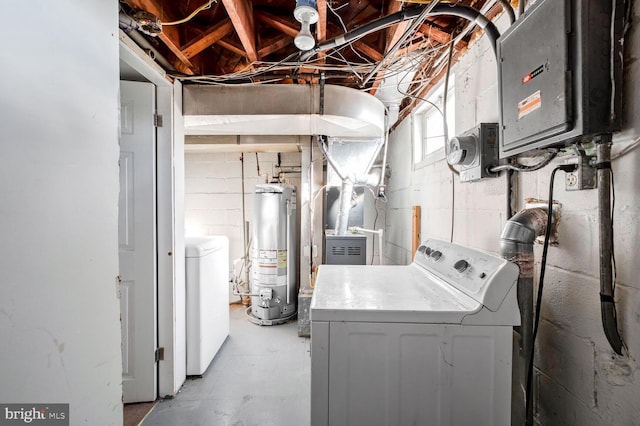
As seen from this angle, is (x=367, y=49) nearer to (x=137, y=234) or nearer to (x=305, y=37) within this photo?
(x=305, y=37)

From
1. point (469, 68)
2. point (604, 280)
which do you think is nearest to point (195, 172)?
point (469, 68)

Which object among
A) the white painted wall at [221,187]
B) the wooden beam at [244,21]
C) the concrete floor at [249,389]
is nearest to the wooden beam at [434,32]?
the wooden beam at [244,21]

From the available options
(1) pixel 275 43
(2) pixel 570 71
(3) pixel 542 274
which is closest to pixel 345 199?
(1) pixel 275 43

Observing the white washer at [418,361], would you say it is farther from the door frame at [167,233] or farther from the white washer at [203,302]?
the white washer at [203,302]

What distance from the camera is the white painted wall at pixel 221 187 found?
11.4 feet

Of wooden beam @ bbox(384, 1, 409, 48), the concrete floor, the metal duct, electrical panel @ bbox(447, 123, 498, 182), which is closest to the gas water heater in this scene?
the concrete floor

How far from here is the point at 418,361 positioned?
86cm

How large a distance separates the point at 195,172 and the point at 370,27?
9.39 ft

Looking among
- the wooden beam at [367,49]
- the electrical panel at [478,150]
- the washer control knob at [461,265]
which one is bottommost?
the washer control knob at [461,265]

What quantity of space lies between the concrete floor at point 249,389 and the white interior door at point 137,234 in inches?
10.5

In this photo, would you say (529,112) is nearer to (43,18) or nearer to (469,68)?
(469,68)

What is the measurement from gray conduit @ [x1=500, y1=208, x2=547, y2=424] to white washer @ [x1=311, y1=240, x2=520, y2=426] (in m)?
0.08

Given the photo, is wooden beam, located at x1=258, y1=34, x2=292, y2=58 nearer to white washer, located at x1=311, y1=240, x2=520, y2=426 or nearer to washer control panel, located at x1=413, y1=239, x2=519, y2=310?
washer control panel, located at x1=413, y1=239, x2=519, y2=310

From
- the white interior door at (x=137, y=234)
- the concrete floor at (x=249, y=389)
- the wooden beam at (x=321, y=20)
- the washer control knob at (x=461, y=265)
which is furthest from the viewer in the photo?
the white interior door at (x=137, y=234)
